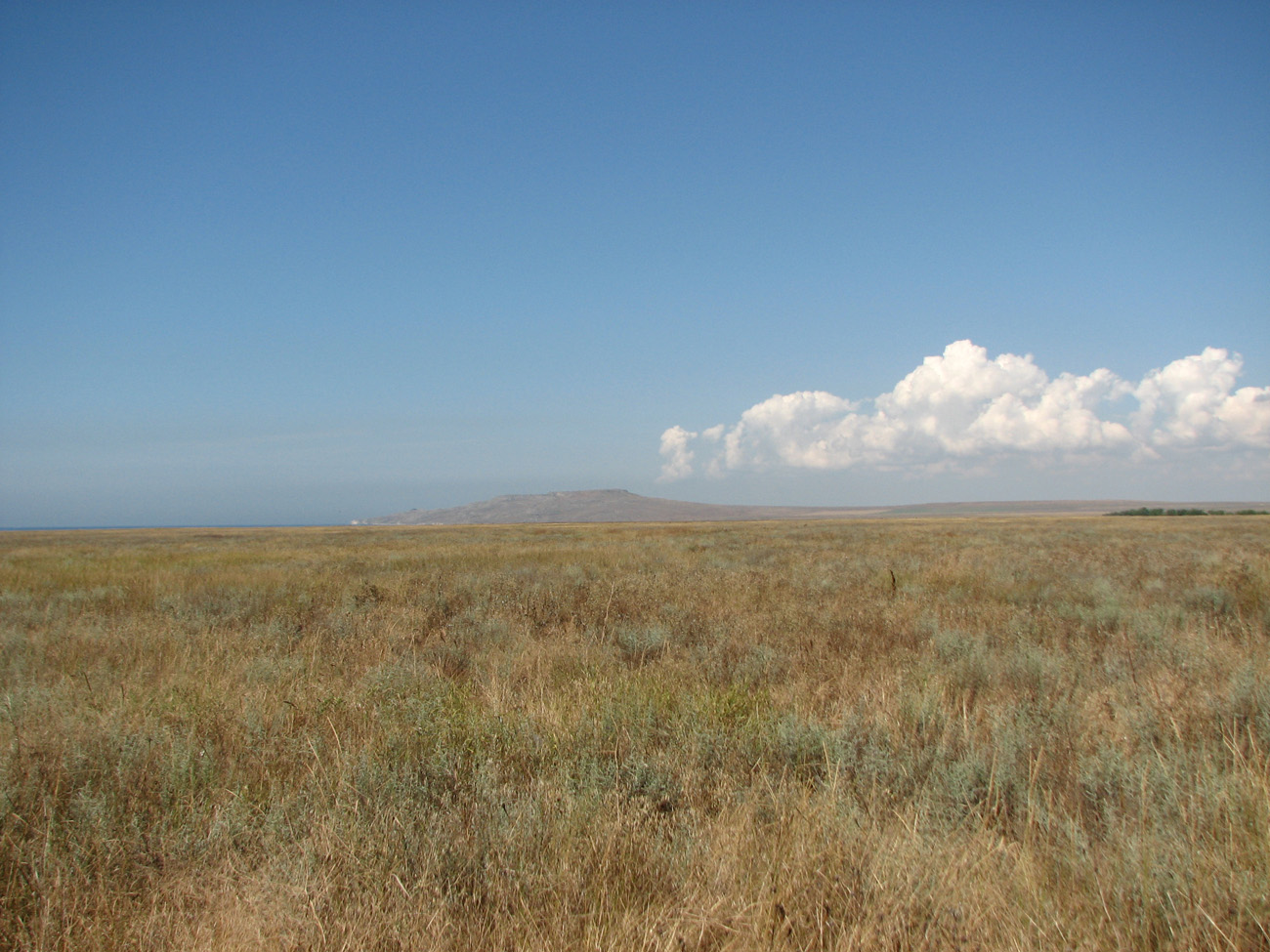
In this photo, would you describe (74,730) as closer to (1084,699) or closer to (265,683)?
(265,683)

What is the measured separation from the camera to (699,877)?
2.30 m

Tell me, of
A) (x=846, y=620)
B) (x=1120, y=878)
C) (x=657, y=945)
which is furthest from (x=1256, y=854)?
(x=846, y=620)

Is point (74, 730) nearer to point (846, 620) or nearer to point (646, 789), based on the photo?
point (646, 789)

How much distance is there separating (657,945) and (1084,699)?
13.5 feet

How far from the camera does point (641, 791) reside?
10.0 feet

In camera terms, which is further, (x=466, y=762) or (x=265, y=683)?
(x=265, y=683)

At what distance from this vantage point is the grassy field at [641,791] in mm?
2125

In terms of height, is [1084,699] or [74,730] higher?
[74,730]

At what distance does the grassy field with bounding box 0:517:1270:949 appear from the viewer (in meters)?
2.12

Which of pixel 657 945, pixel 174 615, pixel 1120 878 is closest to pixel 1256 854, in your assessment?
pixel 1120 878

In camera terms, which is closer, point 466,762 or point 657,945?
point 657,945

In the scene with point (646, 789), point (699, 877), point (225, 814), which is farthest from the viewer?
point (646, 789)

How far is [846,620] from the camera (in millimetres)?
7672

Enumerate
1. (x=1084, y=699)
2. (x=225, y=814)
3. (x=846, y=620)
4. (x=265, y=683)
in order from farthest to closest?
(x=846, y=620) → (x=265, y=683) → (x=1084, y=699) → (x=225, y=814)
